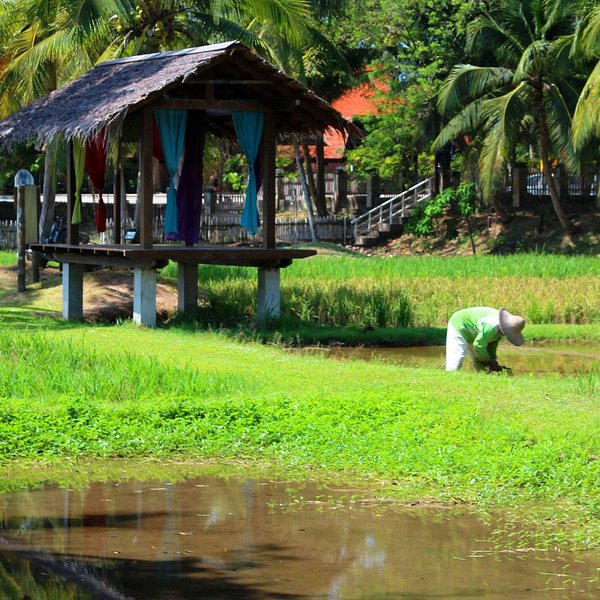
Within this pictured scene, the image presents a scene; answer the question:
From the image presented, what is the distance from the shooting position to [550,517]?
26.8 ft

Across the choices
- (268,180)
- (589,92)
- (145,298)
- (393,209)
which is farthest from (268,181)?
(393,209)

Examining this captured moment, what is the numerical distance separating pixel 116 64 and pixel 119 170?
2281mm

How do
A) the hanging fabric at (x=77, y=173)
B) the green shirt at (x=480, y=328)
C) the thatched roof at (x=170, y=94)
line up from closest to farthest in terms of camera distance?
the green shirt at (x=480, y=328) → the thatched roof at (x=170, y=94) → the hanging fabric at (x=77, y=173)

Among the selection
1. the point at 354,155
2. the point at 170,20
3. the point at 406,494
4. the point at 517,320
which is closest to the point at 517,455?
the point at 406,494

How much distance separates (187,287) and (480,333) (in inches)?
301

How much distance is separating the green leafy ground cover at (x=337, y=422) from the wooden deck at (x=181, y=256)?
4.13 m

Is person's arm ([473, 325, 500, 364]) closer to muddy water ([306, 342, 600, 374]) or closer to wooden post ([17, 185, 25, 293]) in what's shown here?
muddy water ([306, 342, 600, 374])

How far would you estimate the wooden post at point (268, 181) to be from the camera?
62.5 feet

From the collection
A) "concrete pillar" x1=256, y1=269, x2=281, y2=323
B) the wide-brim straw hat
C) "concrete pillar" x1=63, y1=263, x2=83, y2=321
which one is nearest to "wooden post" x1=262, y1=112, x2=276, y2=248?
"concrete pillar" x1=256, y1=269, x2=281, y2=323

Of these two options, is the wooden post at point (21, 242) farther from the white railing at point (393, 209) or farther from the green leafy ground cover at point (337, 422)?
the white railing at point (393, 209)

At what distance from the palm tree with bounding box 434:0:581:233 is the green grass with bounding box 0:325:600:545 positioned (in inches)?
821

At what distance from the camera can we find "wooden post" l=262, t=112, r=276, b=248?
19062mm

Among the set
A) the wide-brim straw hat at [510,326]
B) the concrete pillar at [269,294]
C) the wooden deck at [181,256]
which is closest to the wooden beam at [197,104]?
the wooden deck at [181,256]

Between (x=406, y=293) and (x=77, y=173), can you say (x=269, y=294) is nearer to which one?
(x=406, y=293)
